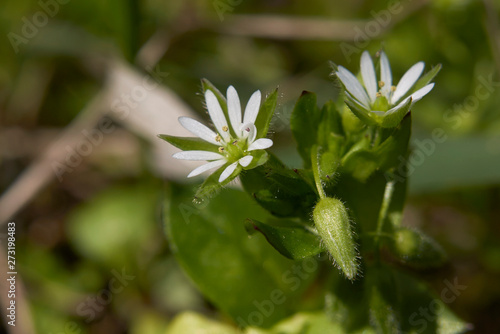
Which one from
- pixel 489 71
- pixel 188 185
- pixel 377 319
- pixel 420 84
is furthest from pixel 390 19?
pixel 377 319

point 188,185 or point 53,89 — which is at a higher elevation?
point 53,89

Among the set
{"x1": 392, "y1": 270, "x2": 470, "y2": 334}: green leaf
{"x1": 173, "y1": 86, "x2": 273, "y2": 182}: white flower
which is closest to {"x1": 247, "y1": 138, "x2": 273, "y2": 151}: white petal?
{"x1": 173, "y1": 86, "x2": 273, "y2": 182}: white flower

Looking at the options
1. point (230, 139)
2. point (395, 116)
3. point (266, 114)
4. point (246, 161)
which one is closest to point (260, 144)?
point (246, 161)

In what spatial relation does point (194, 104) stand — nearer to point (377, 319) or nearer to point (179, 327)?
point (179, 327)

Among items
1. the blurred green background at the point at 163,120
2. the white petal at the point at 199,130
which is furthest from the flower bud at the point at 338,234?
the blurred green background at the point at 163,120

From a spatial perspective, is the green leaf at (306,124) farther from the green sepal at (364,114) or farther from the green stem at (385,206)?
the green stem at (385,206)

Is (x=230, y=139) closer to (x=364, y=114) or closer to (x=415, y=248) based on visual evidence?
(x=364, y=114)

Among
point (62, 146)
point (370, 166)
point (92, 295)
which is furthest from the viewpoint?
point (62, 146)
